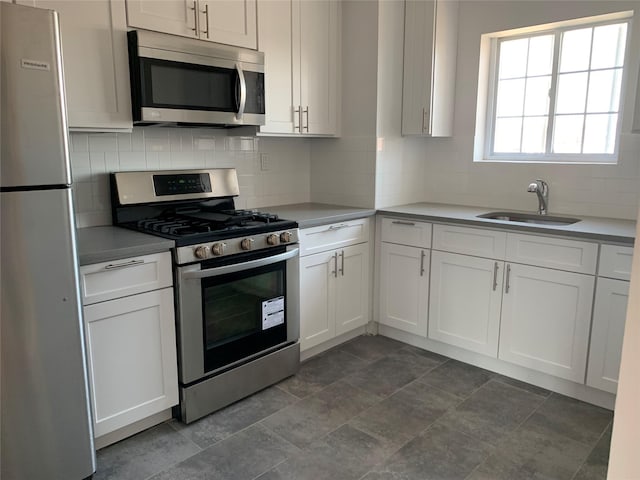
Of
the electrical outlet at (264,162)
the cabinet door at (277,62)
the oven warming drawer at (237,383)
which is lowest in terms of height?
the oven warming drawer at (237,383)

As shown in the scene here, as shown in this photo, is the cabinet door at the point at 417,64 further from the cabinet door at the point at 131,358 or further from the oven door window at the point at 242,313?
the cabinet door at the point at 131,358

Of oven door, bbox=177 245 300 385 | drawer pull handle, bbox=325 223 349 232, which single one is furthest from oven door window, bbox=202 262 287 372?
drawer pull handle, bbox=325 223 349 232

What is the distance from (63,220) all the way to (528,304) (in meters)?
2.33

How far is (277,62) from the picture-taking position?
2.98 meters

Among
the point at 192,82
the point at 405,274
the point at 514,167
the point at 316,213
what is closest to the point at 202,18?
the point at 192,82

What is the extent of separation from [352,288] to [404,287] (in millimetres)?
352

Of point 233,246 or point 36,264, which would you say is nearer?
point 36,264

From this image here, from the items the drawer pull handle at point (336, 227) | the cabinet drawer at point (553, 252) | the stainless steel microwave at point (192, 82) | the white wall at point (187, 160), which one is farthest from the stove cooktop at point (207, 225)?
the cabinet drawer at point (553, 252)

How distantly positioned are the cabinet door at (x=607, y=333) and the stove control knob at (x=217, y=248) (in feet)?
6.18

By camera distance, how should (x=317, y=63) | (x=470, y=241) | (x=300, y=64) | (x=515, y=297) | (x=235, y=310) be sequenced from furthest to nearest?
(x=317, y=63)
(x=300, y=64)
(x=470, y=241)
(x=515, y=297)
(x=235, y=310)

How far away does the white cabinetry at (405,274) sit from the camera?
312 cm

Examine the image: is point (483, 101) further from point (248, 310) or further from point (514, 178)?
point (248, 310)

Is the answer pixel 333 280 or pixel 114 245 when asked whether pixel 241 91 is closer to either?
pixel 114 245

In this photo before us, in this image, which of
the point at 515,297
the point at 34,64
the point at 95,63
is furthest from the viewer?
the point at 515,297
